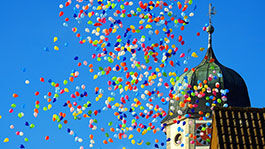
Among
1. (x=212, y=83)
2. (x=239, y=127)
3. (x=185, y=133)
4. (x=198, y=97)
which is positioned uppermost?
(x=212, y=83)

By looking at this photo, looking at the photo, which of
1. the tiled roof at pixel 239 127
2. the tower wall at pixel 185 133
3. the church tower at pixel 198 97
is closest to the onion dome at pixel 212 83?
the church tower at pixel 198 97

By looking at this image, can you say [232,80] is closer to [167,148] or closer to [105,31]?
[167,148]

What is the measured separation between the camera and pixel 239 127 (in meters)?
26.1

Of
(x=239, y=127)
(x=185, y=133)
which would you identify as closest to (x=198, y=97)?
(x=185, y=133)

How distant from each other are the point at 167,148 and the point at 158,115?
81.2 feet

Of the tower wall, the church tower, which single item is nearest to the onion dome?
the church tower

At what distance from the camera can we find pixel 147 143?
27.9 metres

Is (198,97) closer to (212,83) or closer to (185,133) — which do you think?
(212,83)

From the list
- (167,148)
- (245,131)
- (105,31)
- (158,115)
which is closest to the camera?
(245,131)

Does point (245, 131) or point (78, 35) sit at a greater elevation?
point (78, 35)

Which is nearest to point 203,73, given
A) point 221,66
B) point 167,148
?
point 221,66

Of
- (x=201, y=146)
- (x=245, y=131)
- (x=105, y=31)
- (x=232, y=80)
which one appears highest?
(x=232, y=80)

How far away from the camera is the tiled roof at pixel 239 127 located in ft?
83.4

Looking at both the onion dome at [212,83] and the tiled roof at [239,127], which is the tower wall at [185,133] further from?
the tiled roof at [239,127]
